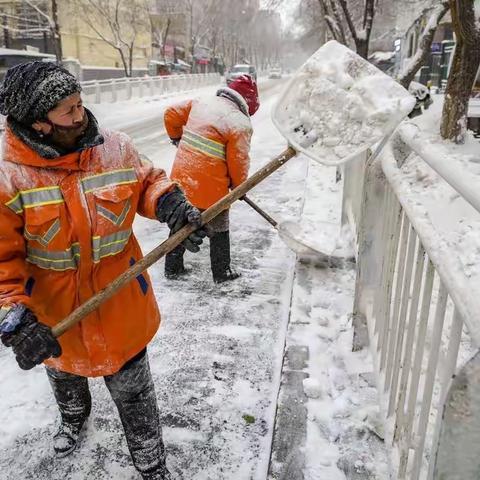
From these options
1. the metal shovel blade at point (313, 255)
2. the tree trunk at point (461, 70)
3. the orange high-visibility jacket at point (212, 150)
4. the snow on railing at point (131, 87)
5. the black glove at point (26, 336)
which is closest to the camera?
the black glove at point (26, 336)

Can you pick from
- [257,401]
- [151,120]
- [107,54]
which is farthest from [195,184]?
[107,54]

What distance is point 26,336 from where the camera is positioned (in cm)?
171

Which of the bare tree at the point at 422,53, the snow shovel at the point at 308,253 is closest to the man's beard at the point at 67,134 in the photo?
the snow shovel at the point at 308,253

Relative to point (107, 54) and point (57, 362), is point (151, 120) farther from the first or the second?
point (107, 54)

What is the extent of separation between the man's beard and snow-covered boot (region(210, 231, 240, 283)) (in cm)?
222

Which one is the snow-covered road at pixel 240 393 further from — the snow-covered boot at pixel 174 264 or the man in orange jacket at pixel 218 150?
the man in orange jacket at pixel 218 150

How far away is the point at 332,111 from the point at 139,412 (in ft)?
5.14

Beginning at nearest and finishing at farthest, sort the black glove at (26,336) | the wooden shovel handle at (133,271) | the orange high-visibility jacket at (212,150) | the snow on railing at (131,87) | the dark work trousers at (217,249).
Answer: the black glove at (26,336) → the wooden shovel handle at (133,271) → the orange high-visibility jacket at (212,150) → the dark work trousers at (217,249) → the snow on railing at (131,87)

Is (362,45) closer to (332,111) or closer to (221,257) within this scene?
(221,257)

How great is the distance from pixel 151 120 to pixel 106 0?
16.9 metres

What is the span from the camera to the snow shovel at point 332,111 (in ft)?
7.14

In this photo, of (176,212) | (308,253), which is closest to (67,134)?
(176,212)

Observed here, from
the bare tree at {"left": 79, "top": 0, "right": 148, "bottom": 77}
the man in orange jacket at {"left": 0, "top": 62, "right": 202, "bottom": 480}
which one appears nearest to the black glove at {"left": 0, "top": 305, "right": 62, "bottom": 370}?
the man in orange jacket at {"left": 0, "top": 62, "right": 202, "bottom": 480}

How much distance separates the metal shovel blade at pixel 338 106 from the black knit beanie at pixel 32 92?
105cm
